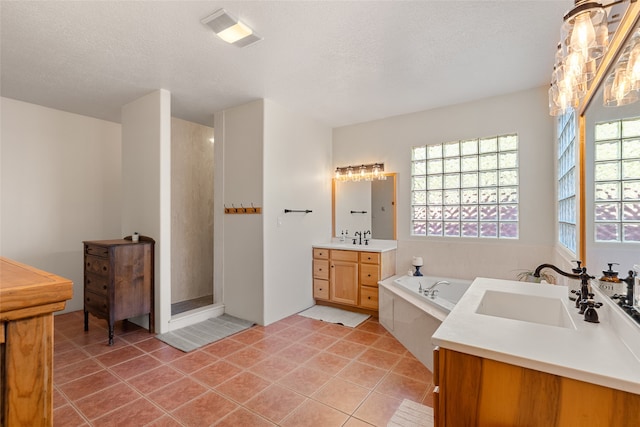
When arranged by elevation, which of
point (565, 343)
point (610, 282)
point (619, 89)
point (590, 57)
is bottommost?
point (565, 343)

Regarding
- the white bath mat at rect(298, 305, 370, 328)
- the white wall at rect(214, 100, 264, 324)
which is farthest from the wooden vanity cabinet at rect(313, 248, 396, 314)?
the white wall at rect(214, 100, 264, 324)

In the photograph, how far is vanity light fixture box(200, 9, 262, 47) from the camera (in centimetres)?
201

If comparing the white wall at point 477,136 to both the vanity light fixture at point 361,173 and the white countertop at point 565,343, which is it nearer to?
the vanity light fixture at point 361,173

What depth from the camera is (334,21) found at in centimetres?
207

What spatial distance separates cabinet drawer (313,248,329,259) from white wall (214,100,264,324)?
3.07 ft

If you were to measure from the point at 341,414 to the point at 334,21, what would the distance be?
2.56 metres

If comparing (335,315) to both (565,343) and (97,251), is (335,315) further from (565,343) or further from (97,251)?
(565,343)

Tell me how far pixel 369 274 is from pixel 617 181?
2.77m

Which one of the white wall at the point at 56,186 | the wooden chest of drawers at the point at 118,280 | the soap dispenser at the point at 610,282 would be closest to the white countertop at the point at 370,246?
the wooden chest of drawers at the point at 118,280

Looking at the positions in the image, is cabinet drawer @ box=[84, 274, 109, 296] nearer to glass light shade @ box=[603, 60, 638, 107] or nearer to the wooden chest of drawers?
the wooden chest of drawers

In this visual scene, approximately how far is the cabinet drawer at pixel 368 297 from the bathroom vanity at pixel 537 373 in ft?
8.34

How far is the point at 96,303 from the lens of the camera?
10.4ft

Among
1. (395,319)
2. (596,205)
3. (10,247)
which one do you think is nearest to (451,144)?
(395,319)

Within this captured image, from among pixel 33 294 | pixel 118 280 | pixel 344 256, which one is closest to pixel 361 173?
pixel 344 256
